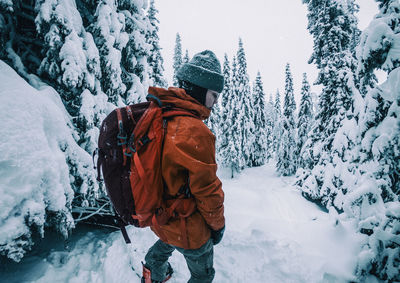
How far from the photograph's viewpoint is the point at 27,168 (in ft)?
9.05

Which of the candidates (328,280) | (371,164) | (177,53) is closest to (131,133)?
(328,280)

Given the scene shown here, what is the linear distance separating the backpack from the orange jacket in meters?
0.11

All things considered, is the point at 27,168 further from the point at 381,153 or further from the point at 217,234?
the point at 381,153

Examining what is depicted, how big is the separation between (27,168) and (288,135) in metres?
32.1

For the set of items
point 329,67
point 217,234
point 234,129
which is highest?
point 329,67

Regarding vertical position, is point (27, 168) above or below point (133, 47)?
below

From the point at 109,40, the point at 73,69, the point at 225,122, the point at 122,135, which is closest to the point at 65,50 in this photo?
the point at 73,69

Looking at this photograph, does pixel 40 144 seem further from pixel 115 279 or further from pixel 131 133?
pixel 115 279

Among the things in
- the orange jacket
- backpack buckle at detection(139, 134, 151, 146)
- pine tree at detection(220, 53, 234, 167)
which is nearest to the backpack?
backpack buckle at detection(139, 134, 151, 146)

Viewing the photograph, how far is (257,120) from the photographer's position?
112 ft

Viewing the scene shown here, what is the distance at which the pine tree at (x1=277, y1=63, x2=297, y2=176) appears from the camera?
97.8 feet

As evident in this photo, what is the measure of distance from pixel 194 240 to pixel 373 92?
346cm

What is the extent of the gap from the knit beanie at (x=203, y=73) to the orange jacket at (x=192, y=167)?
24 cm

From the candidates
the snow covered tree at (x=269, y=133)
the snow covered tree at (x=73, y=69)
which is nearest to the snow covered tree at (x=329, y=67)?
the snow covered tree at (x=73, y=69)
